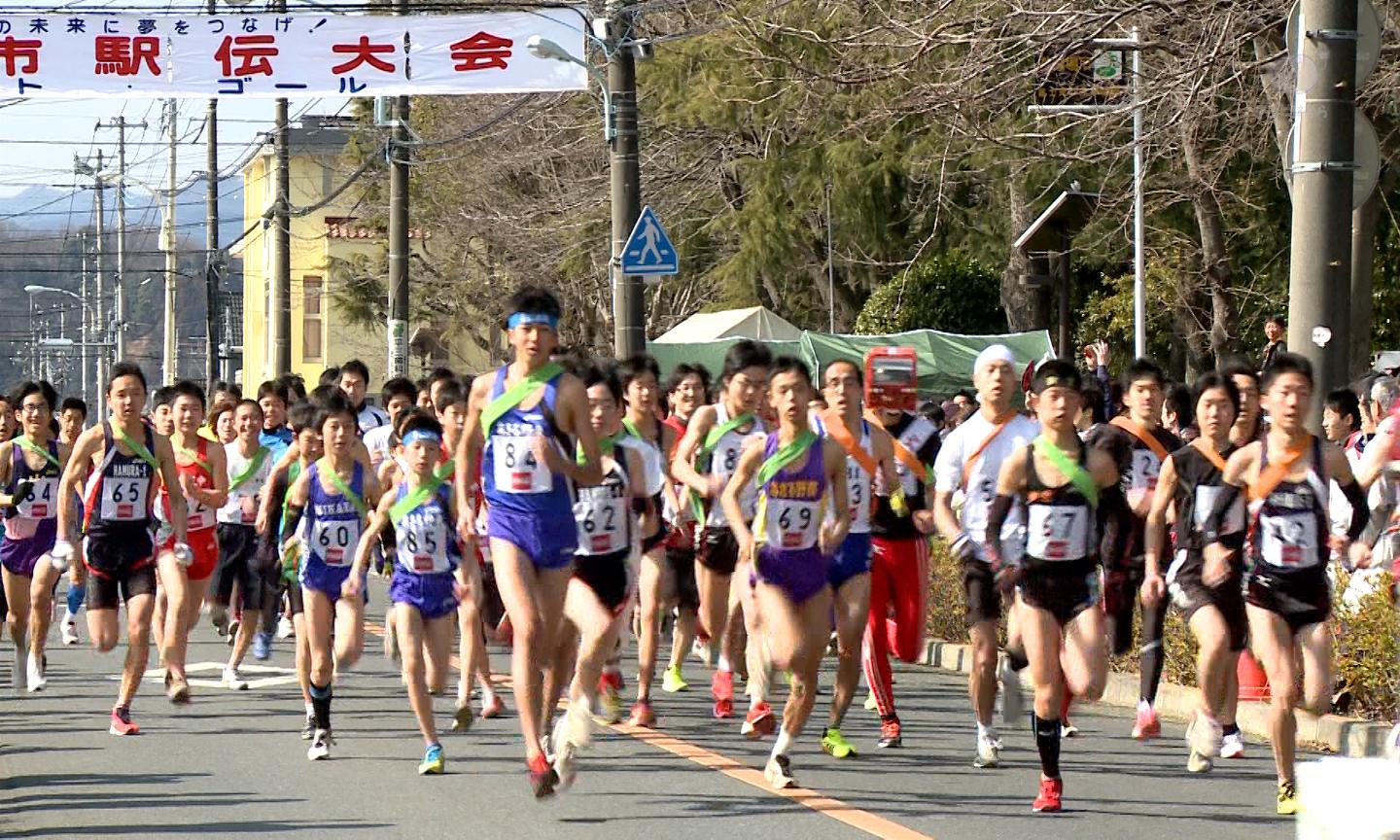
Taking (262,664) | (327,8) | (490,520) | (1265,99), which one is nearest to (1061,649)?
(490,520)

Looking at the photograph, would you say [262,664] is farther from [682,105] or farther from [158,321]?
[158,321]

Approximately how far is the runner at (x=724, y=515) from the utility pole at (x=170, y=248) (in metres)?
45.2

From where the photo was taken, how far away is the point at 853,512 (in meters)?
10.6

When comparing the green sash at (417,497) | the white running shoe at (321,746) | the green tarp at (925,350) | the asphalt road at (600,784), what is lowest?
the asphalt road at (600,784)

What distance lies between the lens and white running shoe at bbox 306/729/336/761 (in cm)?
1102

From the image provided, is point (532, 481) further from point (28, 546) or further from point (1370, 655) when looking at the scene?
point (28, 546)

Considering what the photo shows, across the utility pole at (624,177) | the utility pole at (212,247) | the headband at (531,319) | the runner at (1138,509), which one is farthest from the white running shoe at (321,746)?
the utility pole at (212,247)

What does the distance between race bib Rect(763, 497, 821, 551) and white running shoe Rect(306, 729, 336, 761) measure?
269 centimetres

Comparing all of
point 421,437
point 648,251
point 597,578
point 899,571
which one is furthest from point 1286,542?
point 648,251

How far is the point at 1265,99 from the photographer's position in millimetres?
19766

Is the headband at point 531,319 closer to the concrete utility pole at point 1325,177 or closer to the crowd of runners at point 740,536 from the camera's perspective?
the crowd of runners at point 740,536

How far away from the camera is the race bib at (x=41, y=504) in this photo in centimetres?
1417

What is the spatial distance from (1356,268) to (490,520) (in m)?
12.7

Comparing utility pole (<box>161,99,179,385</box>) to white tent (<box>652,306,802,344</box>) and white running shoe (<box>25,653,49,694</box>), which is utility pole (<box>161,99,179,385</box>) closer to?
white tent (<box>652,306,802,344</box>)
